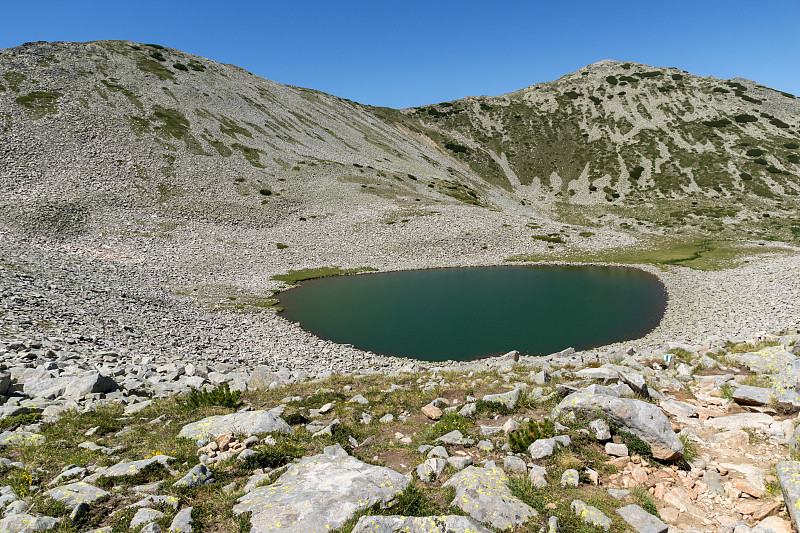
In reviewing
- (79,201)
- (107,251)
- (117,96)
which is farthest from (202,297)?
(117,96)

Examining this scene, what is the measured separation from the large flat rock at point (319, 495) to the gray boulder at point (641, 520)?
15.5ft

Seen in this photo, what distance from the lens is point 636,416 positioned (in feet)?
36.0

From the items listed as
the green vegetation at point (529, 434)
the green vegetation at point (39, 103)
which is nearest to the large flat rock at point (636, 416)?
the green vegetation at point (529, 434)

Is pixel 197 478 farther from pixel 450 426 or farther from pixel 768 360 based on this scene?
pixel 768 360

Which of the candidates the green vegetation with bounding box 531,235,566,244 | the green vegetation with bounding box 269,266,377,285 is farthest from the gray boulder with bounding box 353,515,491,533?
the green vegetation with bounding box 531,235,566,244

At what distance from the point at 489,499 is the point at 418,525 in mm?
1747

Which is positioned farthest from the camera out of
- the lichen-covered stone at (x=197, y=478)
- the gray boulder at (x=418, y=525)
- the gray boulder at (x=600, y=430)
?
the gray boulder at (x=600, y=430)

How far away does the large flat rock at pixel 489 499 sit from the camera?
7934 mm

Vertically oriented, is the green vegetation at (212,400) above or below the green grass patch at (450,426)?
below

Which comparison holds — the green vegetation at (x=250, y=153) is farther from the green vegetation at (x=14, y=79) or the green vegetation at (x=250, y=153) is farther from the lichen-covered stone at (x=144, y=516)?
the lichen-covered stone at (x=144, y=516)

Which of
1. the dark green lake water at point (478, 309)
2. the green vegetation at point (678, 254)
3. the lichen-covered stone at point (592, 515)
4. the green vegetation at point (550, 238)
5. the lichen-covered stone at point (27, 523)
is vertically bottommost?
the dark green lake water at point (478, 309)

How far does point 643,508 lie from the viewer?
27.8 feet

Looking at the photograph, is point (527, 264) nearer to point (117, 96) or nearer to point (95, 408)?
point (95, 408)

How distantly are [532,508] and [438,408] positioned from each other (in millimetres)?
5883
